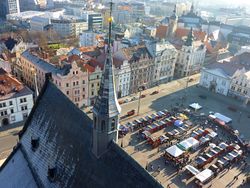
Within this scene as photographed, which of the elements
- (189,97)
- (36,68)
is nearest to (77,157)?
(36,68)

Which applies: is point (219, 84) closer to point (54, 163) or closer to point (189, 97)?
point (189, 97)

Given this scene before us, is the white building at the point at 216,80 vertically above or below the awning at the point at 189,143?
above

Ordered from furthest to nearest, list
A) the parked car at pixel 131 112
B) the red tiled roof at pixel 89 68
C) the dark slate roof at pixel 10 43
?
the dark slate roof at pixel 10 43, the red tiled roof at pixel 89 68, the parked car at pixel 131 112

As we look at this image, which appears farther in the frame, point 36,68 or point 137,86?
point 137,86

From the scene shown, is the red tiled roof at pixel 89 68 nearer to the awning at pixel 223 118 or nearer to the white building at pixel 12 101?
the white building at pixel 12 101

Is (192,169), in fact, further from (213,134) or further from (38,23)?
(38,23)

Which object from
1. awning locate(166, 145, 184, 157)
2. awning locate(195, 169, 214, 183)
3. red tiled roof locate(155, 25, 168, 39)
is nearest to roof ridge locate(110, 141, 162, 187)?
awning locate(195, 169, 214, 183)

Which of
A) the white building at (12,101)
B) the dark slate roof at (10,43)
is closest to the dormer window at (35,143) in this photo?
the white building at (12,101)
